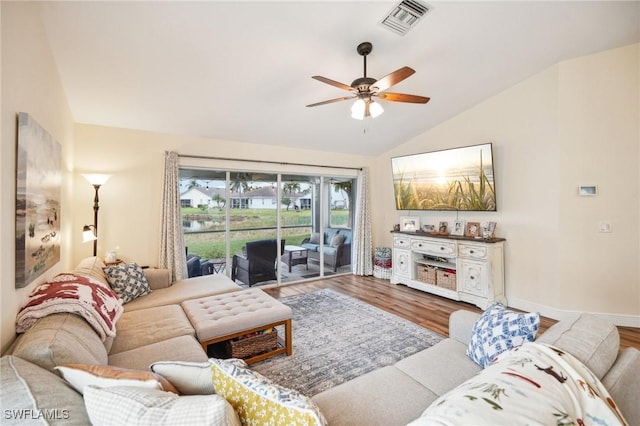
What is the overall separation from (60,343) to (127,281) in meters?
1.83

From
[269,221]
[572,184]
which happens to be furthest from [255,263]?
[572,184]

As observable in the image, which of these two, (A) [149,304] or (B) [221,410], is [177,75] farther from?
(B) [221,410]

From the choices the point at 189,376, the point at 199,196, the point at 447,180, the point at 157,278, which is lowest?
the point at 157,278

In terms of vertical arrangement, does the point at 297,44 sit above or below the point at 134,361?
above

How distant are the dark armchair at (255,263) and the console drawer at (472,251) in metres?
2.88

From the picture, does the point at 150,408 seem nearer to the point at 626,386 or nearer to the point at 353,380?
the point at 353,380

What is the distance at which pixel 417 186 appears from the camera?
473 centimetres

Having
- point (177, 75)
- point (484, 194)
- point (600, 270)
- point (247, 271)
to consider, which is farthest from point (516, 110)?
point (247, 271)

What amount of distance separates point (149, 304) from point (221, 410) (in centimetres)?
245

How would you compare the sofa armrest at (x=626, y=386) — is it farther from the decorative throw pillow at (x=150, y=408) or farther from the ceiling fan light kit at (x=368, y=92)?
the ceiling fan light kit at (x=368, y=92)

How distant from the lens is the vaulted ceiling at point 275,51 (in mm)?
2170

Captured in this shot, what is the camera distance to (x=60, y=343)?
123 centimetres

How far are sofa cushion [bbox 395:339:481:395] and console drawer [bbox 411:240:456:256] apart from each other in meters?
2.48

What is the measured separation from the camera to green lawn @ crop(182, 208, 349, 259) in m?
4.21
